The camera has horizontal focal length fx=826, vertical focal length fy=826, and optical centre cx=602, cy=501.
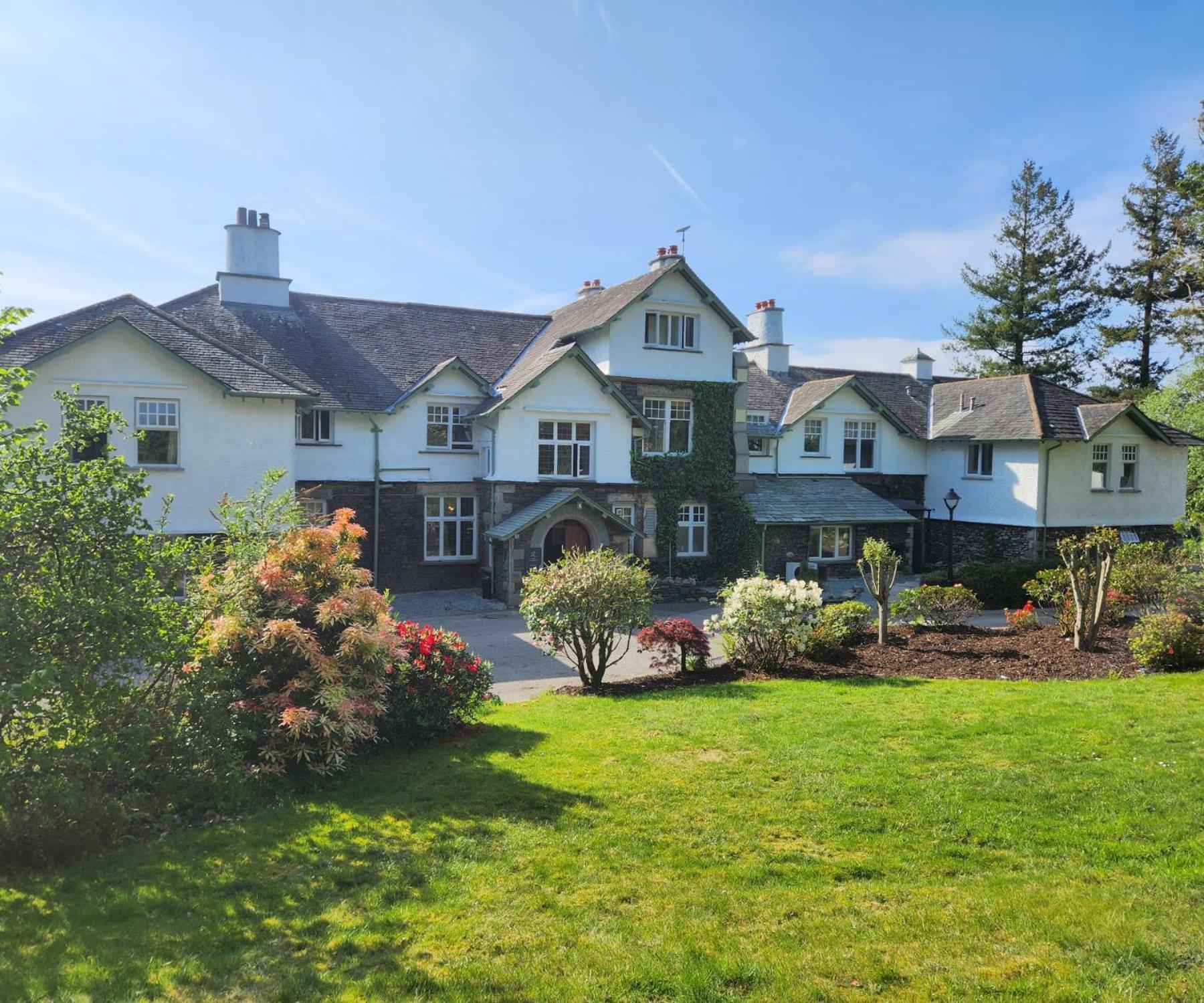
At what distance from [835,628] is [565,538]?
36.8 ft

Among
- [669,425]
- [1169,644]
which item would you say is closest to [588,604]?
[1169,644]

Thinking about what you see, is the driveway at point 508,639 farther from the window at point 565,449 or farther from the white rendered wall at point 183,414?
the white rendered wall at point 183,414

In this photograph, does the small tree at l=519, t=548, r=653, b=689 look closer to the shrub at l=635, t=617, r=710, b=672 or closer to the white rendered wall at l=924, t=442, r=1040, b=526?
the shrub at l=635, t=617, r=710, b=672

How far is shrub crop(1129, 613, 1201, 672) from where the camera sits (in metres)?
14.5

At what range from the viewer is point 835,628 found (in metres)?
16.2

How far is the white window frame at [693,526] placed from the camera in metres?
28.2

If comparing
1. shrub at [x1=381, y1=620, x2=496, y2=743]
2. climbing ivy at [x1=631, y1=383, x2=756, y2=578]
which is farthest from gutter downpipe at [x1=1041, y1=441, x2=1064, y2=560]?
shrub at [x1=381, y1=620, x2=496, y2=743]

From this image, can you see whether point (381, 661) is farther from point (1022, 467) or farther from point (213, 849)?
point (1022, 467)

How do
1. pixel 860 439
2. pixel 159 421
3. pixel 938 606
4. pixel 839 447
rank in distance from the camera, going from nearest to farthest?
1. pixel 938 606
2. pixel 159 421
3. pixel 839 447
4. pixel 860 439

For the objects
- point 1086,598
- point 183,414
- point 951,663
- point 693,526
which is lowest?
point 951,663

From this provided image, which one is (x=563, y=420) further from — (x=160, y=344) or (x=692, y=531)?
(x=160, y=344)

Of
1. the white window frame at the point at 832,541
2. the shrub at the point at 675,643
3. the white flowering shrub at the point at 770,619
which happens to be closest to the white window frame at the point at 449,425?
the white window frame at the point at 832,541

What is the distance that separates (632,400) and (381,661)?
18.7 metres

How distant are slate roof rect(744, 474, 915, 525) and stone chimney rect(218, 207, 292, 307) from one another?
57.5 ft
